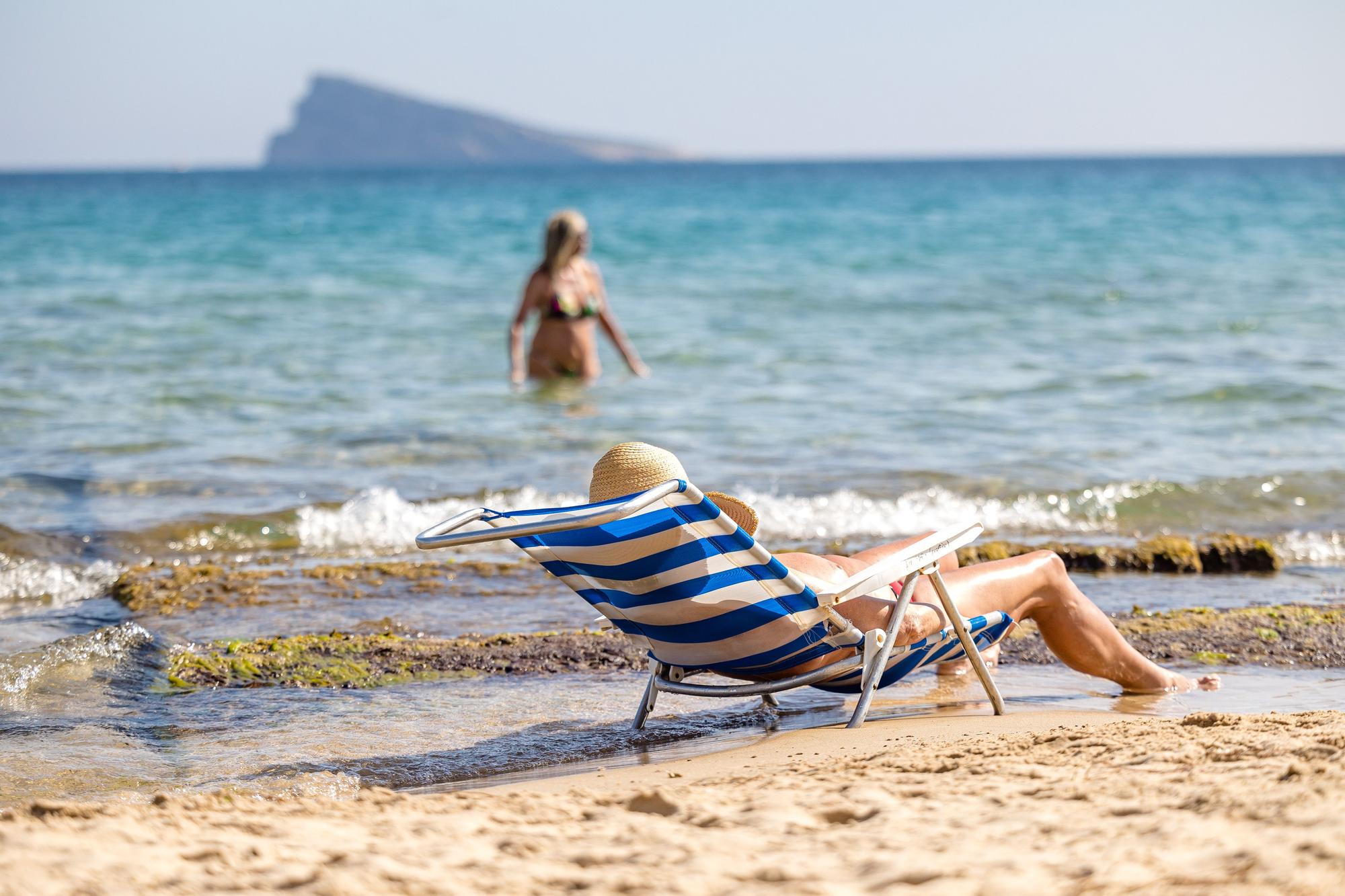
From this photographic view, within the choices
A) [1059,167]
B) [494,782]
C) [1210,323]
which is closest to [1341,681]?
[494,782]

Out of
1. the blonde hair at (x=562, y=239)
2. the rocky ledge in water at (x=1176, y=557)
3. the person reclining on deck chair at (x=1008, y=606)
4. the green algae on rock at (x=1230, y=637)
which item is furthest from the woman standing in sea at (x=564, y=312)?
the person reclining on deck chair at (x=1008, y=606)

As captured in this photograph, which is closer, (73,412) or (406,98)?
(73,412)

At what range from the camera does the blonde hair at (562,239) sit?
344 inches

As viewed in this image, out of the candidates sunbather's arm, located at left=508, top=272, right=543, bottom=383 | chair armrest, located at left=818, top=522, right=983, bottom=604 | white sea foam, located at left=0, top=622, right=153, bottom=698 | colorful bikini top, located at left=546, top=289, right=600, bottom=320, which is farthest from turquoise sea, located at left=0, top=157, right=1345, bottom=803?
chair armrest, located at left=818, top=522, right=983, bottom=604

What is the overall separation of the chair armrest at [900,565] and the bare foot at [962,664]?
0.76 meters

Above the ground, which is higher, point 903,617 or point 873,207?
point 873,207

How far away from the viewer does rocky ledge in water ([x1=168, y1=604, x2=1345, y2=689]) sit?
13.9 feet

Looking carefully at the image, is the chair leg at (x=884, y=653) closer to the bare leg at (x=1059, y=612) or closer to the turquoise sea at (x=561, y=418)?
the bare leg at (x=1059, y=612)

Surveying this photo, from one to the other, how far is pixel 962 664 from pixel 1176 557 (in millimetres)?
1726

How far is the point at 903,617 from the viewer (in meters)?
3.60

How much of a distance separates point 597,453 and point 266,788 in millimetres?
4879

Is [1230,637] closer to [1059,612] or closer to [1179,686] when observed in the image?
[1179,686]

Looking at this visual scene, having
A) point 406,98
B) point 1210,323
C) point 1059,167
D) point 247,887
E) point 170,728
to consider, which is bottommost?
point 170,728

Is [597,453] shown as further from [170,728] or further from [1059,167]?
[1059,167]
